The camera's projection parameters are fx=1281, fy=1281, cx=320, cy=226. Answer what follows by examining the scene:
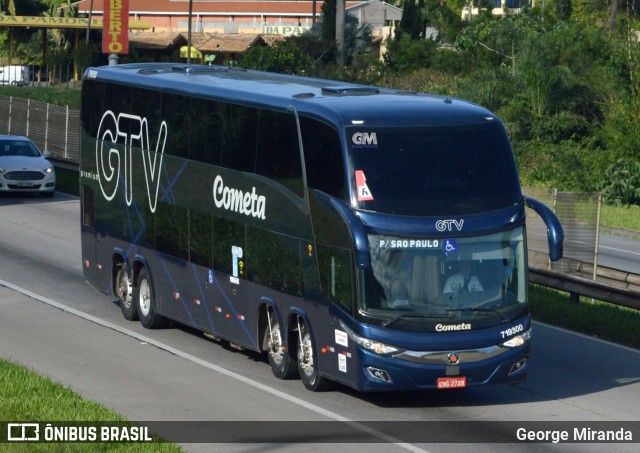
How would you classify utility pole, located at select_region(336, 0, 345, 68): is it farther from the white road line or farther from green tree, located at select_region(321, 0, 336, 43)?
the white road line

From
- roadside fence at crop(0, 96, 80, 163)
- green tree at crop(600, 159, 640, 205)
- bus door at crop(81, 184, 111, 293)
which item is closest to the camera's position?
bus door at crop(81, 184, 111, 293)

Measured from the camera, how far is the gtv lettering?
19406mm

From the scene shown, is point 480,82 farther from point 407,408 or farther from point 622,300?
point 407,408

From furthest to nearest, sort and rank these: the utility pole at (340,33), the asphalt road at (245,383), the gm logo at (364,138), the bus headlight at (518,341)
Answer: the utility pole at (340,33), the bus headlight at (518,341), the gm logo at (364,138), the asphalt road at (245,383)

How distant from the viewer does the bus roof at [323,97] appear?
1490cm

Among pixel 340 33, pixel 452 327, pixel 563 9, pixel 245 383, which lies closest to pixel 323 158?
pixel 452 327

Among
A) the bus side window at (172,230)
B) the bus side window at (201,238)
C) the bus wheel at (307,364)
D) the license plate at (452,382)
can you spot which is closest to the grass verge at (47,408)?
the bus wheel at (307,364)

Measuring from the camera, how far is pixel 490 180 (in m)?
14.8

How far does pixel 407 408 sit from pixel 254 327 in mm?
2799

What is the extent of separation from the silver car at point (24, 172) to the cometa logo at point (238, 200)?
19.4 meters

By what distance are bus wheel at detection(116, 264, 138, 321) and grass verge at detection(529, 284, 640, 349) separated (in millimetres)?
6567

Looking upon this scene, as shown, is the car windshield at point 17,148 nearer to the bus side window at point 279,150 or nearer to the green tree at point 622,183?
the green tree at point 622,183

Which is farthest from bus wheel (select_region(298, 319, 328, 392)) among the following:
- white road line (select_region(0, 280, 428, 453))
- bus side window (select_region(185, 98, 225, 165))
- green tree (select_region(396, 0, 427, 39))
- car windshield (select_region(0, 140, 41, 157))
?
green tree (select_region(396, 0, 427, 39))

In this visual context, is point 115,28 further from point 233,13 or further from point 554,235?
point 233,13
